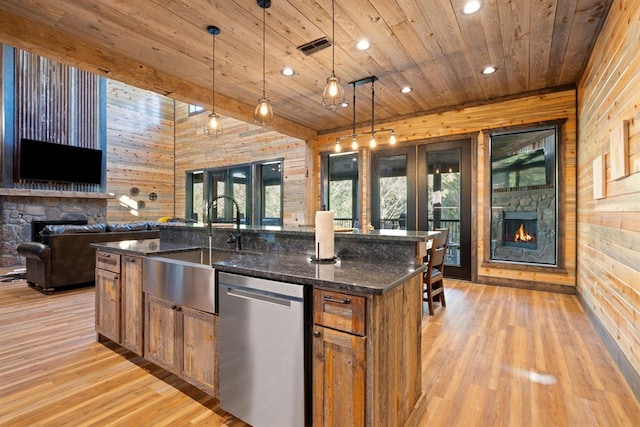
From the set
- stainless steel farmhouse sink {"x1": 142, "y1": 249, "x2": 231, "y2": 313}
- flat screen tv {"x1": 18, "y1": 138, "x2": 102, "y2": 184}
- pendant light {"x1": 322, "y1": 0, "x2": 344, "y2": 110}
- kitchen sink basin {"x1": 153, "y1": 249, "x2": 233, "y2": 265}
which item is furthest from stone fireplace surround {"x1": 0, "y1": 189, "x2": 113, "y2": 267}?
pendant light {"x1": 322, "y1": 0, "x2": 344, "y2": 110}

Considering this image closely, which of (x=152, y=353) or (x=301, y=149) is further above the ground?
(x=301, y=149)

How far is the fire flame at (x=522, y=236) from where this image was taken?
481 cm

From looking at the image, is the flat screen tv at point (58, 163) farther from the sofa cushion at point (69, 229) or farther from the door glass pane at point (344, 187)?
the door glass pane at point (344, 187)

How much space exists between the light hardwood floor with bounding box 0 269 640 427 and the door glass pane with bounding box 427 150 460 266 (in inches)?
76.2

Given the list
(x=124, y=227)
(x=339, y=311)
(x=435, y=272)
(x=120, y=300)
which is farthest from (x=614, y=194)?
(x=124, y=227)

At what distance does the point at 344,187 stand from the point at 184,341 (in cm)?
497

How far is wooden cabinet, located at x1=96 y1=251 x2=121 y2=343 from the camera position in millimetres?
2574

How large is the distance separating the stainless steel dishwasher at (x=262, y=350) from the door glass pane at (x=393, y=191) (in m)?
4.51

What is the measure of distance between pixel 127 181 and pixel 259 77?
6.51 m

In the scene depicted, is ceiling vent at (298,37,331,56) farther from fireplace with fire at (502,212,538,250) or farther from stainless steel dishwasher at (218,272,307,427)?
fireplace with fire at (502,212,538,250)

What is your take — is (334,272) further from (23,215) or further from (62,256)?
(23,215)

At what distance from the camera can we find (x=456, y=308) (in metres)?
3.80

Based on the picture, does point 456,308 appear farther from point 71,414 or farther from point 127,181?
point 127,181

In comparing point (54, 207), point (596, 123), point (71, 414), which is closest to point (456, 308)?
point (596, 123)
